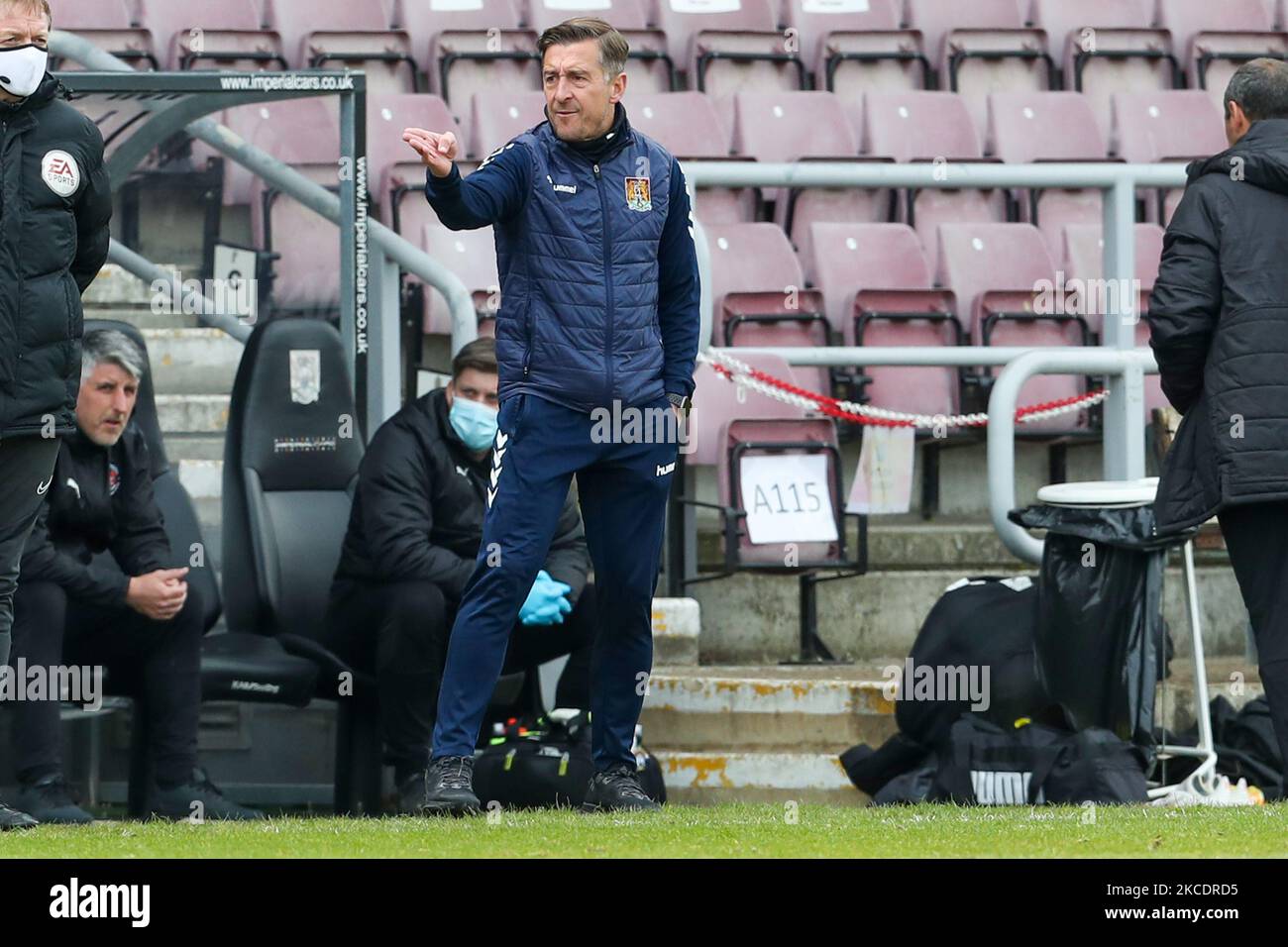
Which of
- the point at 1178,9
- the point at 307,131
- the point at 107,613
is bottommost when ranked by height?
the point at 107,613

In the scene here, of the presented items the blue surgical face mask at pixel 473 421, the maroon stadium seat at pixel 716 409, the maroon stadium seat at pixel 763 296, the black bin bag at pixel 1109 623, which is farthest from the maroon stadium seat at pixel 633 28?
the black bin bag at pixel 1109 623

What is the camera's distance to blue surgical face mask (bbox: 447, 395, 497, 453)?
6320mm

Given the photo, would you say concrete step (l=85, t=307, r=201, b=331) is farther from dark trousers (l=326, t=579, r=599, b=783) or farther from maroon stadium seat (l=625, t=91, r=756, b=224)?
maroon stadium seat (l=625, t=91, r=756, b=224)

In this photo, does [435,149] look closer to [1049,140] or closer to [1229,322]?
[1229,322]

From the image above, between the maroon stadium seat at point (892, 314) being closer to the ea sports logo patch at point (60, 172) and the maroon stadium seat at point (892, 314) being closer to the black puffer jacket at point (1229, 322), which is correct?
the black puffer jacket at point (1229, 322)

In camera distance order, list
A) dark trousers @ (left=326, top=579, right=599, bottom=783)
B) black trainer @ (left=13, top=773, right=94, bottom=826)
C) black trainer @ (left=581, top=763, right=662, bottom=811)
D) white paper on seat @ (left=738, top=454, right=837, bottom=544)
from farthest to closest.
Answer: white paper on seat @ (left=738, top=454, right=837, bottom=544), dark trousers @ (left=326, top=579, right=599, bottom=783), black trainer @ (left=13, top=773, right=94, bottom=826), black trainer @ (left=581, top=763, right=662, bottom=811)

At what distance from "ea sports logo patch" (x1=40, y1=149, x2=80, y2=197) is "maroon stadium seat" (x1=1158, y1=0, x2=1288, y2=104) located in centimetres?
721

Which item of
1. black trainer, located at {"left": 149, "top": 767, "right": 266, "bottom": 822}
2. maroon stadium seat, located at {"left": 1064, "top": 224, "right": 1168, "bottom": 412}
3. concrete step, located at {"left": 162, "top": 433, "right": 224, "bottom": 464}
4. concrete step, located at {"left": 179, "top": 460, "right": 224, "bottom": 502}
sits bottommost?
black trainer, located at {"left": 149, "top": 767, "right": 266, "bottom": 822}

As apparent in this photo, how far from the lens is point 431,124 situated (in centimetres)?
921

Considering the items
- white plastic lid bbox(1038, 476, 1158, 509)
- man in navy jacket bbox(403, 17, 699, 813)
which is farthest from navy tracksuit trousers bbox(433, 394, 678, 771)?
white plastic lid bbox(1038, 476, 1158, 509)

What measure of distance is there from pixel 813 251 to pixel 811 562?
2.03m

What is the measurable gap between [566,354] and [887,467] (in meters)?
3.20
